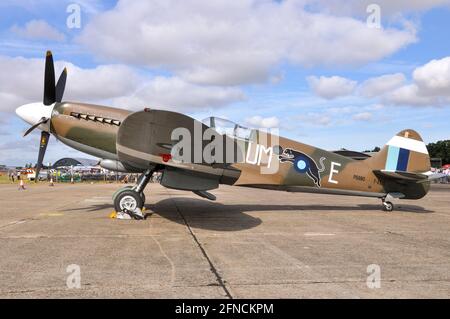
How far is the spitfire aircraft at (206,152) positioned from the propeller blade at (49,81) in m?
0.02

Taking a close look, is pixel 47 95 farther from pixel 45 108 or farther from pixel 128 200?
pixel 128 200

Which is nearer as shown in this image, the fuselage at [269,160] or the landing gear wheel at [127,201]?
the landing gear wheel at [127,201]

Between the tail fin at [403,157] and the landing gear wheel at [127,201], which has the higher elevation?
the tail fin at [403,157]

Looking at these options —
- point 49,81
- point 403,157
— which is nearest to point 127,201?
point 49,81

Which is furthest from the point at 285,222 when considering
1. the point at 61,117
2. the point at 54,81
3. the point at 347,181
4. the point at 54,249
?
the point at 54,81

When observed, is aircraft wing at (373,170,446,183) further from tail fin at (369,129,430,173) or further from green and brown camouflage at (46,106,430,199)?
tail fin at (369,129,430,173)

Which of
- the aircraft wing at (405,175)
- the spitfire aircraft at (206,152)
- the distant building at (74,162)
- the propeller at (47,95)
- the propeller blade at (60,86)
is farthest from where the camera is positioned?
the distant building at (74,162)

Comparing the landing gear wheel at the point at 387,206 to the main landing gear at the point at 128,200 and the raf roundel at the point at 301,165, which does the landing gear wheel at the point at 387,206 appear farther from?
the main landing gear at the point at 128,200

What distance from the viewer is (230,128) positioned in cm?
982

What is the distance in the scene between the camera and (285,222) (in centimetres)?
945

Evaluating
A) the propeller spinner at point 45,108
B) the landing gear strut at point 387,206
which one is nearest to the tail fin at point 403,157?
the landing gear strut at point 387,206

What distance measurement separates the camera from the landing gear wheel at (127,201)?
Result: 9.26 metres

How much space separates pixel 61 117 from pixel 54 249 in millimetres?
4852
